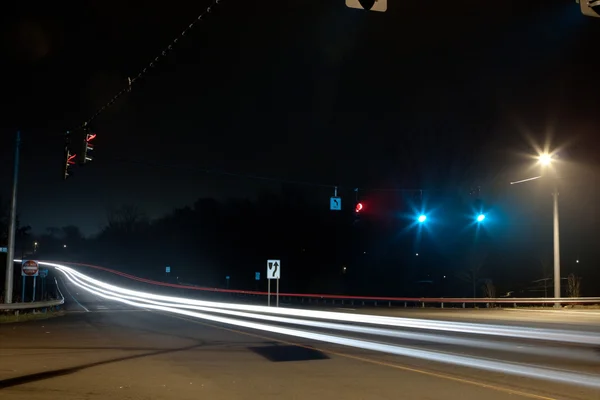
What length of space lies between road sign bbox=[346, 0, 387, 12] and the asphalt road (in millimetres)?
5735

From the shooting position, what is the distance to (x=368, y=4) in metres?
8.10

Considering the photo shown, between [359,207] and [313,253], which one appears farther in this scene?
[313,253]

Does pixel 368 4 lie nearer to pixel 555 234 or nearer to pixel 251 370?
pixel 251 370

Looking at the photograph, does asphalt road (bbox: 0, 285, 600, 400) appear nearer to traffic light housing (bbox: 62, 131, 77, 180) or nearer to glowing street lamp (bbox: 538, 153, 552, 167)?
traffic light housing (bbox: 62, 131, 77, 180)

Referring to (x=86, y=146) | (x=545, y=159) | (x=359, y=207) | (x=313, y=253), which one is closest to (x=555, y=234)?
(x=545, y=159)

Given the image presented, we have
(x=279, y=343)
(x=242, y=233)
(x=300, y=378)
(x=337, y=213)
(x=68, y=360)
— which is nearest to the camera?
(x=300, y=378)

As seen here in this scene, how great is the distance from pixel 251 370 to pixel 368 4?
770 centimetres

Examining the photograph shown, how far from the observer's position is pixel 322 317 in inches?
1261

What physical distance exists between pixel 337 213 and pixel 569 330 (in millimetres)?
75970

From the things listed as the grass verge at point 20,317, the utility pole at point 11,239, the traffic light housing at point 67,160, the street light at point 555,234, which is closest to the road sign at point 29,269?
the grass verge at point 20,317

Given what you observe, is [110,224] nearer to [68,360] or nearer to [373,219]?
[373,219]

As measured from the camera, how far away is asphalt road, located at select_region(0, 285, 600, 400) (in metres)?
10.0

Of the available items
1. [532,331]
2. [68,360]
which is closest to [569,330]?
[532,331]

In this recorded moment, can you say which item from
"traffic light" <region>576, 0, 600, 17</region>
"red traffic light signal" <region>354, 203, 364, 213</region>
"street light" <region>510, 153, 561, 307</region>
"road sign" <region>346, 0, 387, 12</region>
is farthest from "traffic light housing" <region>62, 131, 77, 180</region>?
"street light" <region>510, 153, 561, 307</region>
